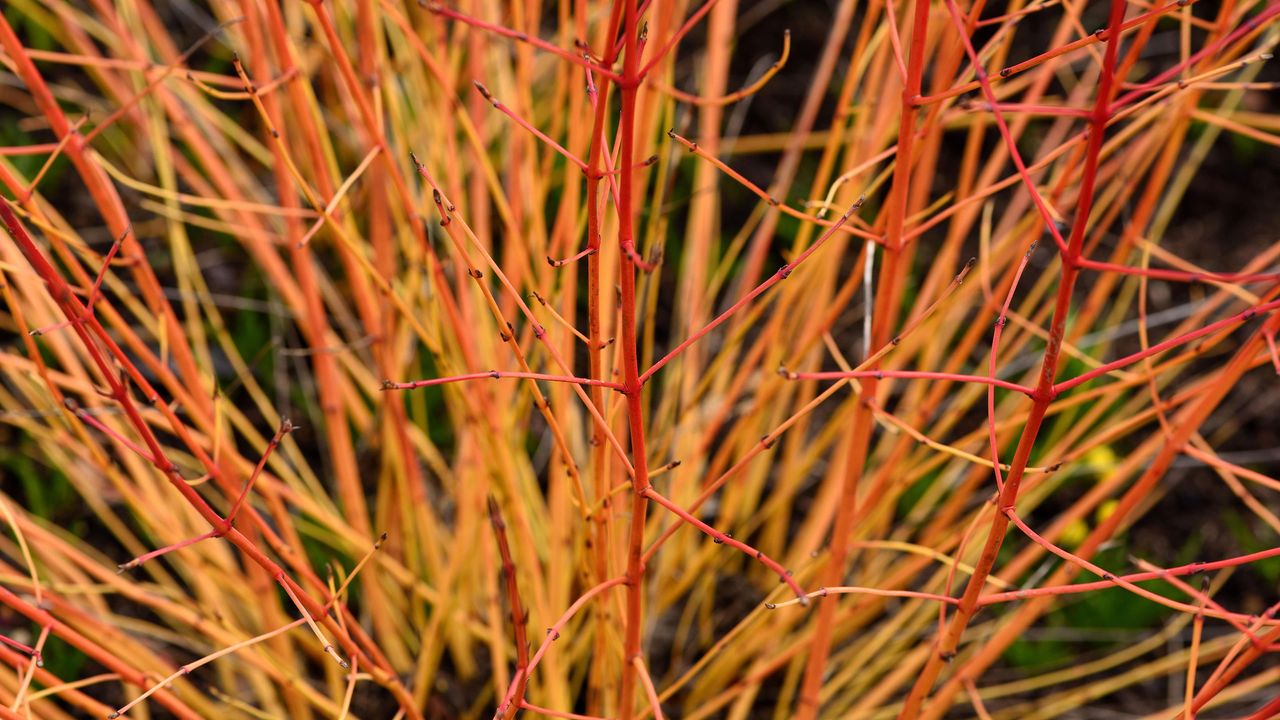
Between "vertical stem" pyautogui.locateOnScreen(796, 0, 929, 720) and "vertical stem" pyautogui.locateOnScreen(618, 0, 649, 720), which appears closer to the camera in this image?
"vertical stem" pyautogui.locateOnScreen(618, 0, 649, 720)

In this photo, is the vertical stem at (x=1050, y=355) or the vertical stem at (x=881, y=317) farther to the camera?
the vertical stem at (x=881, y=317)

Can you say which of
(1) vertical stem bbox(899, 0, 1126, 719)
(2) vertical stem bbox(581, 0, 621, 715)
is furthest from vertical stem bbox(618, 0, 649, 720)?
(1) vertical stem bbox(899, 0, 1126, 719)

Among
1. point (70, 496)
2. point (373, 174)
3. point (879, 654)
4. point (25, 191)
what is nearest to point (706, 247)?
point (373, 174)

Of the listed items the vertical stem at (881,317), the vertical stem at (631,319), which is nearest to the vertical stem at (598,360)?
the vertical stem at (631,319)

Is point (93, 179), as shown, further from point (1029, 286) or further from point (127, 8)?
point (1029, 286)

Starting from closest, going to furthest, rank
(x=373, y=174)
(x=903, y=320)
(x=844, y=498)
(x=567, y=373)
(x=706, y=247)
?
(x=567, y=373)
(x=844, y=498)
(x=373, y=174)
(x=706, y=247)
(x=903, y=320)

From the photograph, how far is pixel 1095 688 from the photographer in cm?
148

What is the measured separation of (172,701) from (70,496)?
93 centimetres

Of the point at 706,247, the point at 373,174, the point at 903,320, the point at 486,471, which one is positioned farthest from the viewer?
the point at 903,320

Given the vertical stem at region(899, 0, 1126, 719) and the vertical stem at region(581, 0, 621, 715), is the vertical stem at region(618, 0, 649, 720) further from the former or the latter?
the vertical stem at region(899, 0, 1126, 719)

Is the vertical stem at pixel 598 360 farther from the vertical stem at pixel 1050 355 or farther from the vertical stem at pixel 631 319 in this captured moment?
the vertical stem at pixel 1050 355

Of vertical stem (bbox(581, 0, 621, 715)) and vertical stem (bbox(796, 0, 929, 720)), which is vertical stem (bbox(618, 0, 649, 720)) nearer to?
vertical stem (bbox(581, 0, 621, 715))

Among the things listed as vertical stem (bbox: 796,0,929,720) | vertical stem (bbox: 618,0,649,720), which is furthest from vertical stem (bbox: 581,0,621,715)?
vertical stem (bbox: 796,0,929,720)

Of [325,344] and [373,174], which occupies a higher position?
[373,174]
